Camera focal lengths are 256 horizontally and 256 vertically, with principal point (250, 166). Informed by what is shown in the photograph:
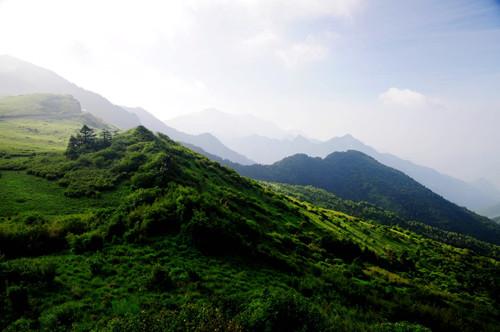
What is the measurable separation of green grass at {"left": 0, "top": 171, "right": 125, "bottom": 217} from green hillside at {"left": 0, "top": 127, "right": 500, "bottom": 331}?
0.17m

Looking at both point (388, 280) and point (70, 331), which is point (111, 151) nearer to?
point (70, 331)

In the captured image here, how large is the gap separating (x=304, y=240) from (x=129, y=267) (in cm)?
2919

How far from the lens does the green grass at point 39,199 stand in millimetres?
29047

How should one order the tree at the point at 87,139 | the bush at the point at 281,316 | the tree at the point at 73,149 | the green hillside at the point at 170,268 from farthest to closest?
the tree at the point at 87,139 < the tree at the point at 73,149 < the green hillside at the point at 170,268 < the bush at the point at 281,316

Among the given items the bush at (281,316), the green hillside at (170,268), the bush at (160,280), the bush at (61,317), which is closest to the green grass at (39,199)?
the green hillside at (170,268)

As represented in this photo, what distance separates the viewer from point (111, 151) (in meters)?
52.2

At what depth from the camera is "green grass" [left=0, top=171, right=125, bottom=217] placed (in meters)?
29.0

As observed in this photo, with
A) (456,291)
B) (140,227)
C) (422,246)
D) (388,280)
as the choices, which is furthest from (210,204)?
(422,246)

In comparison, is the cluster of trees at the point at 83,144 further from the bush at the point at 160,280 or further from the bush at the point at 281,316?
the bush at the point at 281,316

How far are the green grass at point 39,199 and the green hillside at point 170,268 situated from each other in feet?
0.55

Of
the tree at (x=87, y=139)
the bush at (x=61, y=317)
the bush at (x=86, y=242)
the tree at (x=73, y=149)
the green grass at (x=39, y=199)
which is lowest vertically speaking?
the green grass at (x=39, y=199)

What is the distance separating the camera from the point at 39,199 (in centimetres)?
3175

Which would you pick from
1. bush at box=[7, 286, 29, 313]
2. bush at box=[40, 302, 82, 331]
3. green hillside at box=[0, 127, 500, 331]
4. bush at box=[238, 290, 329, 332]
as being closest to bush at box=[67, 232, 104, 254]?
green hillside at box=[0, 127, 500, 331]

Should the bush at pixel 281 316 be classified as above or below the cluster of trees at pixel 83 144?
above
